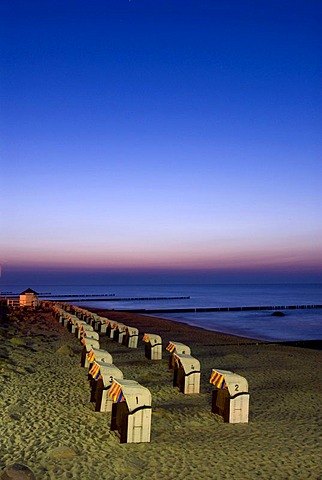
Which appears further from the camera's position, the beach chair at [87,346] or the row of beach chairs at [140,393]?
the beach chair at [87,346]

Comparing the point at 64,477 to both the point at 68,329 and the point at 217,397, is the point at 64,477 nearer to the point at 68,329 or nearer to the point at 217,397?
the point at 217,397

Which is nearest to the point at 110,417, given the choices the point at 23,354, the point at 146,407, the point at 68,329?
the point at 146,407

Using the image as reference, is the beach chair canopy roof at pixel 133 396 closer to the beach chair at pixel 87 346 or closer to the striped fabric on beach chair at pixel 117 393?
the striped fabric on beach chair at pixel 117 393

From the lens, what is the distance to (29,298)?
41.7 metres

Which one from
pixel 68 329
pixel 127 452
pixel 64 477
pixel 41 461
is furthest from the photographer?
pixel 68 329

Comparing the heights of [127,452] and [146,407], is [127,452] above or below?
below

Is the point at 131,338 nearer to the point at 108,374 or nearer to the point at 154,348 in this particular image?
the point at 154,348

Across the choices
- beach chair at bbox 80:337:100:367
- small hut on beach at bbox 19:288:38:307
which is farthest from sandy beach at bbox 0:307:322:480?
small hut on beach at bbox 19:288:38:307

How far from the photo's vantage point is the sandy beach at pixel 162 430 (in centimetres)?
636

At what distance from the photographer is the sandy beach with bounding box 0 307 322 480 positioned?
20.9ft

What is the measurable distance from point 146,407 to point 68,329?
17377 millimetres

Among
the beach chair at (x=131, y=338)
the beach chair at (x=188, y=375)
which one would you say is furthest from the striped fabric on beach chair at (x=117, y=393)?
the beach chair at (x=131, y=338)

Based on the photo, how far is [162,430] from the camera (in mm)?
8016

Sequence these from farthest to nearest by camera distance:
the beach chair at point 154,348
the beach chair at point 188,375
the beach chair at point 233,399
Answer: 1. the beach chair at point 154,348
2. the beach chair at point 188,375
3. the beach chair at point 233,399
